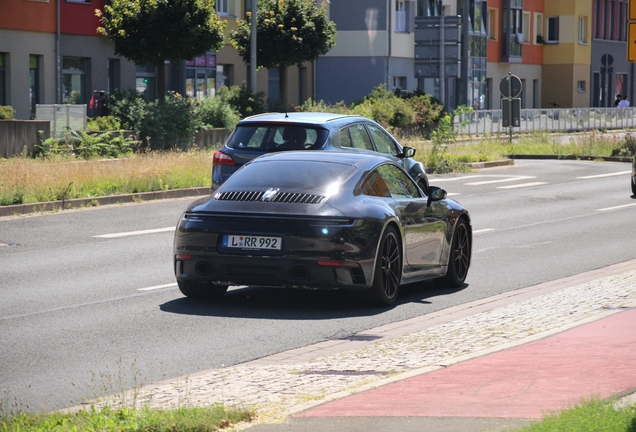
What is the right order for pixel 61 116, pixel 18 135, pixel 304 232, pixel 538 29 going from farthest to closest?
pixel 538 29, pixel 61 116, pixel 18 135, pixel 304 232

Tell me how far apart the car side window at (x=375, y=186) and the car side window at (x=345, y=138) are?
19.1 ft

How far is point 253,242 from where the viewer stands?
10461 mm

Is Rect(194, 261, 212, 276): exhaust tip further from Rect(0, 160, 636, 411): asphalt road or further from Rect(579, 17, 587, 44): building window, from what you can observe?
Rect(579, 17, 587, 44): building window

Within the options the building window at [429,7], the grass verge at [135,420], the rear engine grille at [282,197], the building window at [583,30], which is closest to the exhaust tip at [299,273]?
the rear engine grille at [282,197]

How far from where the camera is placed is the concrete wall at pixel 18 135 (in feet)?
99.1

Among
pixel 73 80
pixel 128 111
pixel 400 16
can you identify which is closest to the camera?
pixel 128 111

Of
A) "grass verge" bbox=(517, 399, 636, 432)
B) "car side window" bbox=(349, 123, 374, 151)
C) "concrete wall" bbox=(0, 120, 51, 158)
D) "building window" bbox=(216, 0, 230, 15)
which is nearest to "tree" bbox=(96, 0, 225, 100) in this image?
"concrete wall" bbox=(0, 120, 51, 158)

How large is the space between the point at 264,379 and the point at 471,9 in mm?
63196

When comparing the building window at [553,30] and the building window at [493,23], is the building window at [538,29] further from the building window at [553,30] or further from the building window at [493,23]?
the building window at [493,23]

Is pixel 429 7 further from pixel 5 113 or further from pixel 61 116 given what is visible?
pixel 5 113

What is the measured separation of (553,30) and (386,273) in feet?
242

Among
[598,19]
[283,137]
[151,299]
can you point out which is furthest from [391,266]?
[598,19]

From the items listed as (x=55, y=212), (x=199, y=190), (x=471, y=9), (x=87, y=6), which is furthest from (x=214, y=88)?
(x=55, y=212)

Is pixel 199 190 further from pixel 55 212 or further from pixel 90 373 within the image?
pixel 90 373
